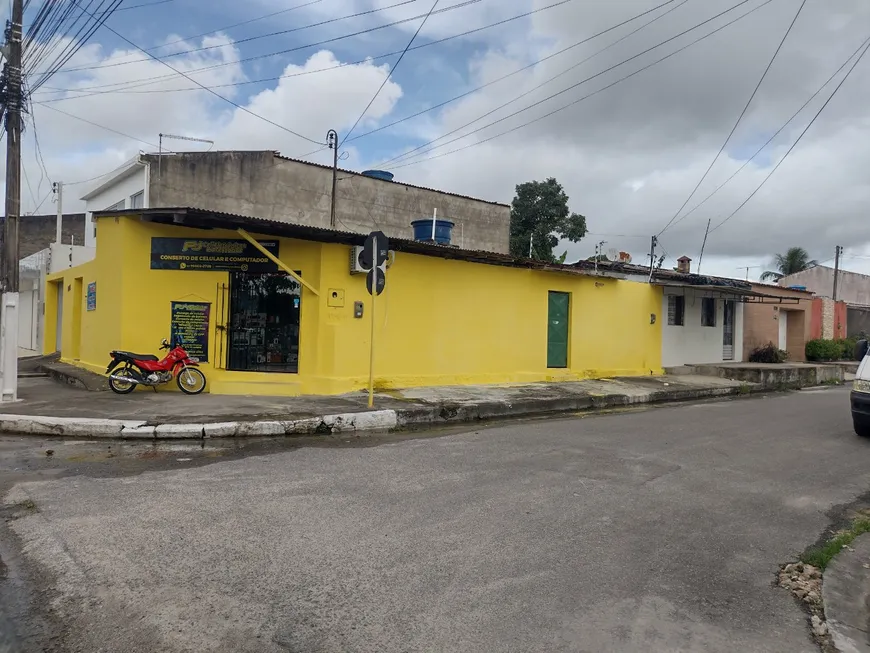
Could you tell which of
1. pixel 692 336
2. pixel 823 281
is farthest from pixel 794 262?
pixel 692 336

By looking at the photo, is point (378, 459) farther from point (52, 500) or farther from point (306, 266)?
point (306, 266)

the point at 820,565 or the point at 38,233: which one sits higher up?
the point at 38,233

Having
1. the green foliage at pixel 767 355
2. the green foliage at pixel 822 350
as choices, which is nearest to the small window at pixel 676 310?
the green foliage at pixel 767 355

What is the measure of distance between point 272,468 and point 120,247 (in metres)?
7.22

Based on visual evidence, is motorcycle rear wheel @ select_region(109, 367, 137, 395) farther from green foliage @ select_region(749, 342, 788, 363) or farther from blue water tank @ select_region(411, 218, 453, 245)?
green foliage @ select_region(749, 342, 788, 363)

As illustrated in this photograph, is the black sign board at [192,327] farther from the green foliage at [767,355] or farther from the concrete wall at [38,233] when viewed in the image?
the concrete wall at [38,233]

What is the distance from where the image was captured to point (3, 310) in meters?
10.2

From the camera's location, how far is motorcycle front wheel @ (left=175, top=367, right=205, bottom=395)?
440 inches

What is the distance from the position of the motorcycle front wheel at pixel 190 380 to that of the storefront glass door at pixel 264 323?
62cm

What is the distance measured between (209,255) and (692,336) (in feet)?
49.5

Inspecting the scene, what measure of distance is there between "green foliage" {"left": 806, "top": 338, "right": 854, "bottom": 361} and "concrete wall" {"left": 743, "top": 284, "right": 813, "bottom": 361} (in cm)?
24

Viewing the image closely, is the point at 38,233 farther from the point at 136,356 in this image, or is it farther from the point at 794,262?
the point at 794,262

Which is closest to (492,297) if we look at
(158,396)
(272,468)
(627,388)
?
(627,388)

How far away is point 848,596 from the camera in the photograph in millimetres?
3910
